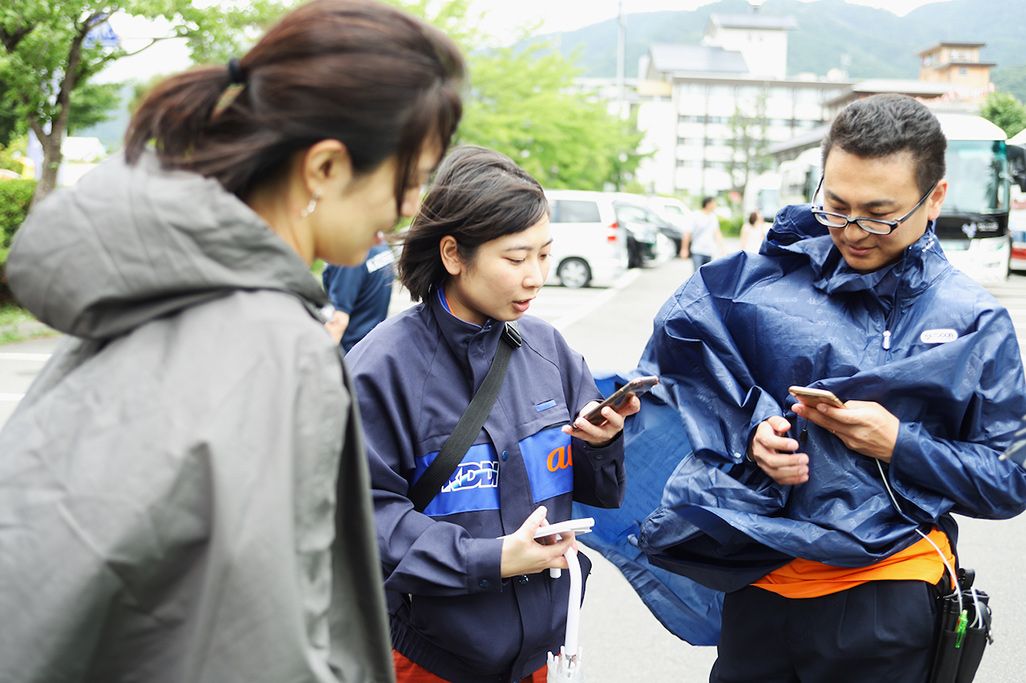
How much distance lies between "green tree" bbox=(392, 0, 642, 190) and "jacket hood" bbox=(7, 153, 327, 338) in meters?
19.3

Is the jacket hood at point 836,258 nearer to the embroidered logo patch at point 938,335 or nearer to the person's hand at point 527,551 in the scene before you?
the embroidered logo patch at point 938,335

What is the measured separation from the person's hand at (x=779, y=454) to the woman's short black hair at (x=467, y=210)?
2.29 ft

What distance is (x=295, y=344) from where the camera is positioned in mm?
1180

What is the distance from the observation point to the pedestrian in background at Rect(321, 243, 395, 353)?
5871 mm

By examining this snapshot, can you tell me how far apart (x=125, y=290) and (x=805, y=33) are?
505ft

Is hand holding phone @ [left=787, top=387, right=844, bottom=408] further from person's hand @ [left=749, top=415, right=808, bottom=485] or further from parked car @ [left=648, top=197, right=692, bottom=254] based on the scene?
parked car @ [left=648, top=197, right=692, bottom=254]

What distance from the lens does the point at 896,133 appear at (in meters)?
2.14

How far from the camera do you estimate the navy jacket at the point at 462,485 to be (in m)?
2.05

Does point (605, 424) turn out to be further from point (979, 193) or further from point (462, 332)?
point (979, 193)

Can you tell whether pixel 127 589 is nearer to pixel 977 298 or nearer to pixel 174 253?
pixel 174 253

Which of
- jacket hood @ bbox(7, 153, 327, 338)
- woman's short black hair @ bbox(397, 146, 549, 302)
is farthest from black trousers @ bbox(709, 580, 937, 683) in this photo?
jacket hood @ bbox(7, 153, 327, 338)

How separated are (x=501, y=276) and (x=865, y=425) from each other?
0.84 metres

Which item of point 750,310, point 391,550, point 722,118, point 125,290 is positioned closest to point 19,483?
point 125,290

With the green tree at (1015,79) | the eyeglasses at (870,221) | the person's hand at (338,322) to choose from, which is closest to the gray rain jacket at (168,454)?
the eyeglasses at (870,221)
